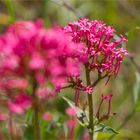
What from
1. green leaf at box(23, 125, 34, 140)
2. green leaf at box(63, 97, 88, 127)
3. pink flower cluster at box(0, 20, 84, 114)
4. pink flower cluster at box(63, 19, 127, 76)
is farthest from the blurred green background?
pink flower cluster at box(0, 20, 84, 114)

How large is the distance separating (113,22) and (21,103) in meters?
2.91

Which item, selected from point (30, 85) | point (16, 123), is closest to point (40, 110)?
point (30, 85)

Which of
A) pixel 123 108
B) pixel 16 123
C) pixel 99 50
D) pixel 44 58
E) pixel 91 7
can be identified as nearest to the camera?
pixel 44 58

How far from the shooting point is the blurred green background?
11.7 ft

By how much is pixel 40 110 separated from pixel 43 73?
0.45 ft

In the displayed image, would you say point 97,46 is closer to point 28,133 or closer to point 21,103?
point 21,103

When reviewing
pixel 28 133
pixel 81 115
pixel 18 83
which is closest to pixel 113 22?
pixel 28 133

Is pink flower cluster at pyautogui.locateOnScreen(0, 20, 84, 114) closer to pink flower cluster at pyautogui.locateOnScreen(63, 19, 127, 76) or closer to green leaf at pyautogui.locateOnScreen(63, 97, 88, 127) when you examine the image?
pink flower cluster at pyautogui.locateOnScreen(63, 19, 127, 76)

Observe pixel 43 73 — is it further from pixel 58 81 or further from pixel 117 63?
pixel 117 63

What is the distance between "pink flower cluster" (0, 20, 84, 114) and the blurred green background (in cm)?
180

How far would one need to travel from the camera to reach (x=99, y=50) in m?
1.61

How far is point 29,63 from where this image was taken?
1149 millimetres

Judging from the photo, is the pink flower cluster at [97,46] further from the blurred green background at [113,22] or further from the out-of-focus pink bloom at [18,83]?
the blurred green background at [113,22]

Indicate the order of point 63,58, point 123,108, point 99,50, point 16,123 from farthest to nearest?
point 123,108, point 16,123, point 99,50, point 63,58
